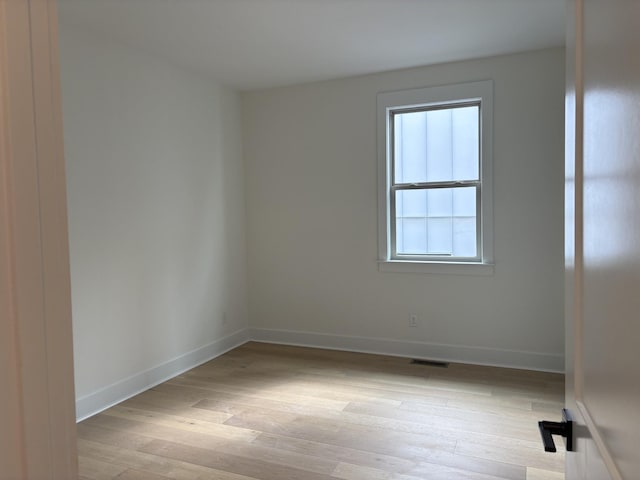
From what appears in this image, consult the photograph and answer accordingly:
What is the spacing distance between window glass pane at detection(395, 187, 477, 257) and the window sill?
0.43ft

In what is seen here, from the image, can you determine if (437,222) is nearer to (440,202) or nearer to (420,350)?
(440,202)

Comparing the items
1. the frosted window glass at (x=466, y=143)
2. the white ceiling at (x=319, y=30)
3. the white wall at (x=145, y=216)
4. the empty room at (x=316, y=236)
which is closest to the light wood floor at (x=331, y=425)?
the empty room at (x=316, y=236)

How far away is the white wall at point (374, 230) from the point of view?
12.0 feet

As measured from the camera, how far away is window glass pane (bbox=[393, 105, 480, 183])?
12.9ft

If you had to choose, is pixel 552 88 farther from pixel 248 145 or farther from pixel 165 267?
pixel 165 267

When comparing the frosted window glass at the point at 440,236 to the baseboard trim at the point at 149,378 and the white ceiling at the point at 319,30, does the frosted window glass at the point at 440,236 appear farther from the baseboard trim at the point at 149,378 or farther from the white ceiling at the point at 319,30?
the baseboard trim at the point at 149,378

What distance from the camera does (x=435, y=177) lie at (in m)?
4.06

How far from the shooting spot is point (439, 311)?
4035mm

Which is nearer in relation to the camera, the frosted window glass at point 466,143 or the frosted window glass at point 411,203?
Result: the frosted window glass at point 466,143

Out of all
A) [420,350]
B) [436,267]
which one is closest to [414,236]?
[436,267]

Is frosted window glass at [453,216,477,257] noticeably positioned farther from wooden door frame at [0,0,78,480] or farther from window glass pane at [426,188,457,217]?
wooden door frame at [0,0,78,480]

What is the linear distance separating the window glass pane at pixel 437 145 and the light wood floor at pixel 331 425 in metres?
1.77

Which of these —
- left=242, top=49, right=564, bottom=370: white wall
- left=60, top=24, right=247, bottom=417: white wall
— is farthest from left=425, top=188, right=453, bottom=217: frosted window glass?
left=60, top=24, right=247, bottom=417: white wall

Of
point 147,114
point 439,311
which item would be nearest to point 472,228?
point 439,311
